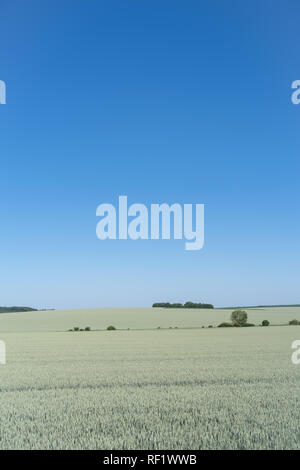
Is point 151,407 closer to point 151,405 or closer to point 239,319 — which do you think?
point 151,405

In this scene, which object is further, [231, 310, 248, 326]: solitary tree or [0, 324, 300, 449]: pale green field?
[231, 310, 248, 326]: solitary tree

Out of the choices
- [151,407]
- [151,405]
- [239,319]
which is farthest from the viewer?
[239,319]

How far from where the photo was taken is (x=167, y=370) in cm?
1527

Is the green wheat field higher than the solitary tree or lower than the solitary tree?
higher

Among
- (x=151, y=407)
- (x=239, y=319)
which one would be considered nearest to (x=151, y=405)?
(x=151, y=407)

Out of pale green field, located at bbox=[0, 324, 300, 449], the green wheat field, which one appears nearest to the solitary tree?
the green wheat field

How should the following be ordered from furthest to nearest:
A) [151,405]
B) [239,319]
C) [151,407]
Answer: [239,319] < [151,405] < [151,407]

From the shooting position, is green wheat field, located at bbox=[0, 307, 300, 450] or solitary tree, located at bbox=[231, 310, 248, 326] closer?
green wheat field, located at bbox=[0, 307, 300, 450]

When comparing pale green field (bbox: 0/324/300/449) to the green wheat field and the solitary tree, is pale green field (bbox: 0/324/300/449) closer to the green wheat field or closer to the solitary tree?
the green wheat field

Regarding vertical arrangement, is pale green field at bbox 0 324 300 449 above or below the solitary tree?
above

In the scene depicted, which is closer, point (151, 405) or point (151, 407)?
point (151, 407)

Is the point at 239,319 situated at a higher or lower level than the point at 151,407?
lower

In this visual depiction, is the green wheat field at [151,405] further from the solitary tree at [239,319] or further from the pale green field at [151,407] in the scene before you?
the solitary tree at [239,319]
